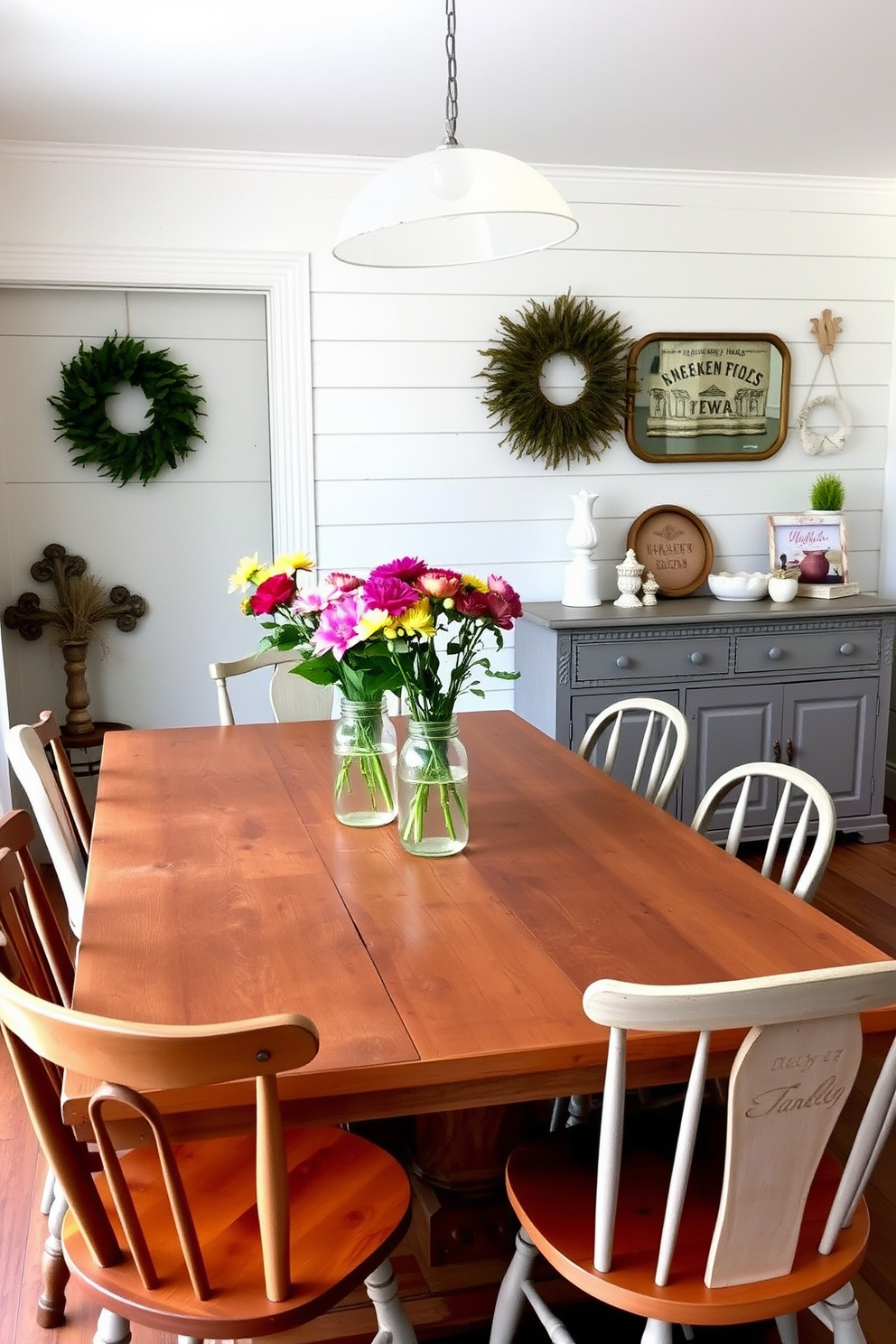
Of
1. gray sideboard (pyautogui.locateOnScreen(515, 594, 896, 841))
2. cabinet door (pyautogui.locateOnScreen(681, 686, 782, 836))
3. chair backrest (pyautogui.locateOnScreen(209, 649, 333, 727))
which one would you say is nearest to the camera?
chair backrest (pyautogui.locateOnScreen(209, 649, 333, 727))

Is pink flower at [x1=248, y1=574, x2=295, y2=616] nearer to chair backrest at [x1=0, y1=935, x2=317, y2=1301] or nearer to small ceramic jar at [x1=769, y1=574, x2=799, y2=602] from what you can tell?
chair backrest at [x1=0, y1=935, x2=317, y2=1301]

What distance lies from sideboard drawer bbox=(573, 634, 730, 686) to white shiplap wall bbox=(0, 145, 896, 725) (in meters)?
0.50

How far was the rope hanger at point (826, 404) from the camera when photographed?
14.5 ft

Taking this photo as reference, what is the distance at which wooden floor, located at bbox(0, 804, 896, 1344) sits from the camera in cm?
188

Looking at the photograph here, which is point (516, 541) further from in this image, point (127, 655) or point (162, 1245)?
point (162, 1245)

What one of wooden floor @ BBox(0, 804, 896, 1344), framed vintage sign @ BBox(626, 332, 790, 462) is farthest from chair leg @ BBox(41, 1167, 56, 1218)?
framed vintage sign @ BBox(626, 332, 790, 462)

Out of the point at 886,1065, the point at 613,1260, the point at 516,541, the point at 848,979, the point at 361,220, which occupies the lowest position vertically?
the point at 613,1260

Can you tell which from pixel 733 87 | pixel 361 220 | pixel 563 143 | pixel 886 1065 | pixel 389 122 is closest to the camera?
pixel 886 1065

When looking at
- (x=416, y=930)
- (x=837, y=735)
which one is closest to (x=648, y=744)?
(x=416, y=930)

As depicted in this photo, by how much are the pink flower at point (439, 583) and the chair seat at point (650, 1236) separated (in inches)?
32.3

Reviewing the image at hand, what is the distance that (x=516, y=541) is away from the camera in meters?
4.29

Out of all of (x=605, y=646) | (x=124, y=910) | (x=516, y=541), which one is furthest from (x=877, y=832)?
(x=124, y=910)

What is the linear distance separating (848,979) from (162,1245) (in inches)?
34.2

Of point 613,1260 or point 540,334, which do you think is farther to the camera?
point 540,334
